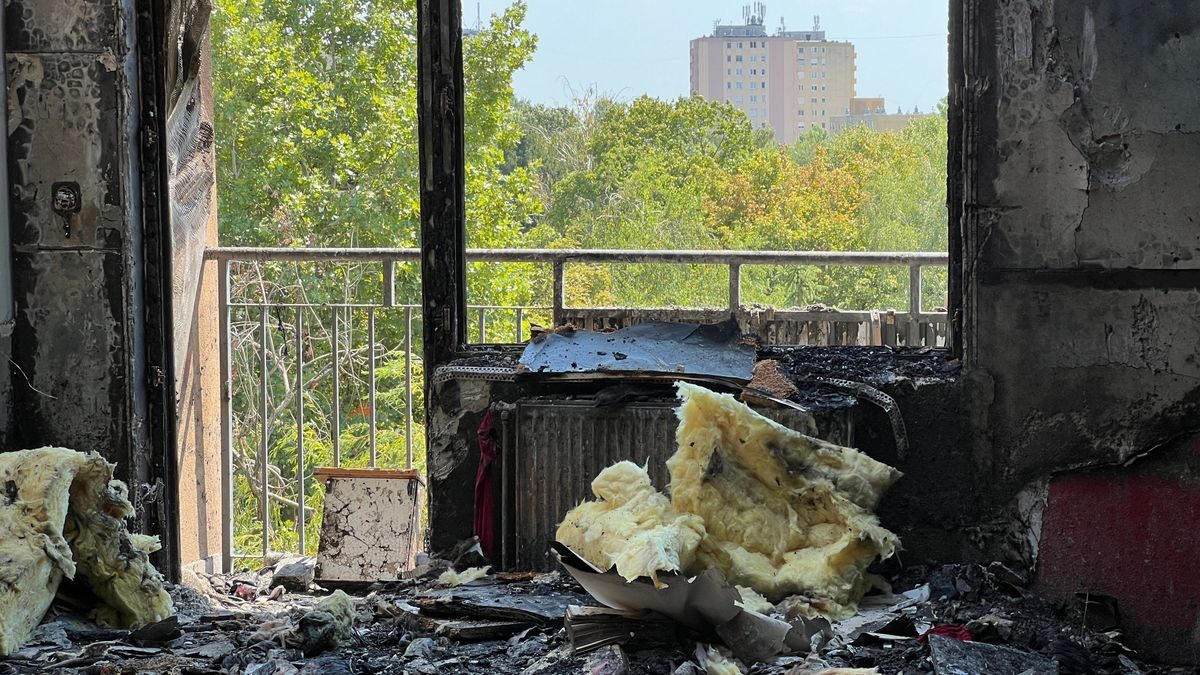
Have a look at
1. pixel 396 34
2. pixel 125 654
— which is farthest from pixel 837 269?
pixel 125 654

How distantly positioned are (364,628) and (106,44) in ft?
6.76

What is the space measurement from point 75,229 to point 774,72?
4294 millimetres

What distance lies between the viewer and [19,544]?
2.88 metres

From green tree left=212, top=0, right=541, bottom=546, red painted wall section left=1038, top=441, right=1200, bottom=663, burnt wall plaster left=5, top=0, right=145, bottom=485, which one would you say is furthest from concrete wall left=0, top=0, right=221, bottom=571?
green tree left=212, top=0, right=541, bottom=546

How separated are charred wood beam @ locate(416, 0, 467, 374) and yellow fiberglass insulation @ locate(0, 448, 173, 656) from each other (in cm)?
103

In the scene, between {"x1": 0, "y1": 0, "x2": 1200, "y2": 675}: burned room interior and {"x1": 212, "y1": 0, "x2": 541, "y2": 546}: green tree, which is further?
{"x1": 212, "y1": 0, "x2": 541, "y2": 546}: green tree

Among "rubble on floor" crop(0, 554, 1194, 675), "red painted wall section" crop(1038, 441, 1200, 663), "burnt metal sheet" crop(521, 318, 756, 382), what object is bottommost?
"rubble on floor" crop(0, 554, 1194, 675)

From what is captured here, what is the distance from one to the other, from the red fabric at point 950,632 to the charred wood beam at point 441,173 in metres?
1.76

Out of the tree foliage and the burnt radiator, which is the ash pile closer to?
the burnt radiator

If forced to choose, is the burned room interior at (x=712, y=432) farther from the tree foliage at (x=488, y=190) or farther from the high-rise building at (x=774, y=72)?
the tree foliage at (x=488, y=190)

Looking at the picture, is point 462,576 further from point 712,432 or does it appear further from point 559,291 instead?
point 559,291

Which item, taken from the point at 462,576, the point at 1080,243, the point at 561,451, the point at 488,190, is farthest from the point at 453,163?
the point at 488,190

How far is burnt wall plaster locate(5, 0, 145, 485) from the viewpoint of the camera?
3512 millimetres

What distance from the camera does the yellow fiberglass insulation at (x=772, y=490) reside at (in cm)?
307
